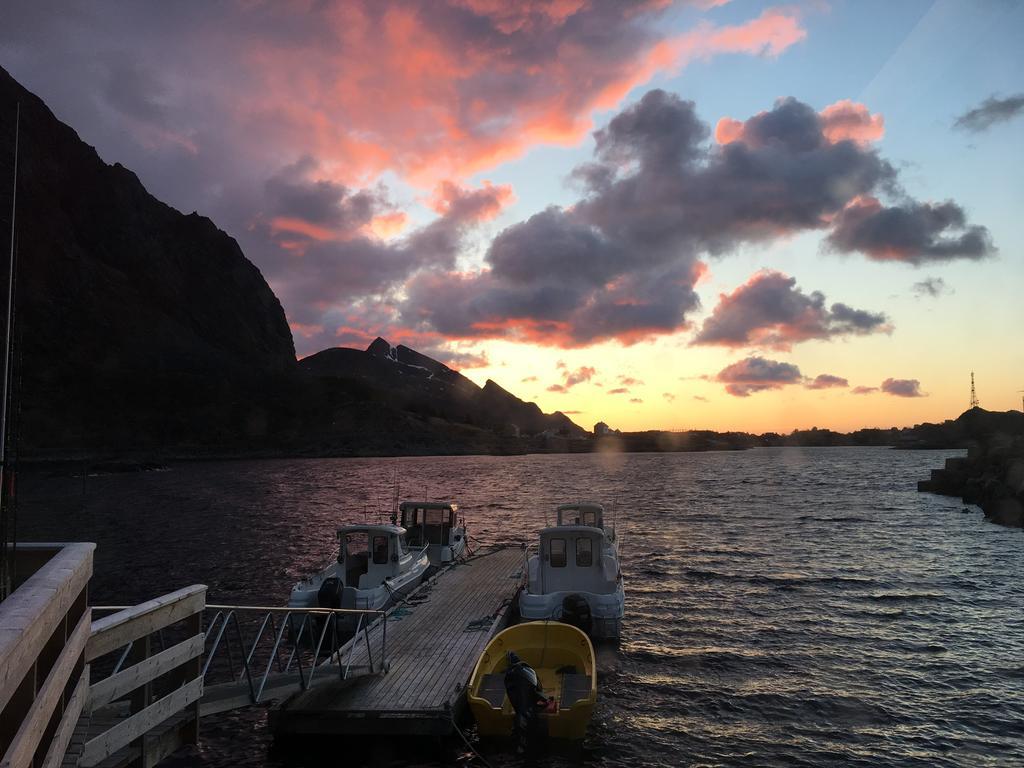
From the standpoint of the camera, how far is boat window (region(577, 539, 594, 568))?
27.0 m

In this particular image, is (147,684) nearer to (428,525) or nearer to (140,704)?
(140,704)

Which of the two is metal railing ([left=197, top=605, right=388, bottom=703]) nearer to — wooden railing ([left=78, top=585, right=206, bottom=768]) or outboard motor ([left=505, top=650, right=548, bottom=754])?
outboard motor ([left=505, top=650, right=548, bottom=754])

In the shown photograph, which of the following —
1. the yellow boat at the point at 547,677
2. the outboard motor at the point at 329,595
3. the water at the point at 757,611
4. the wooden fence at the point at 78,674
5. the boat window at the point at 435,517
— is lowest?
the water at the point at 757,611

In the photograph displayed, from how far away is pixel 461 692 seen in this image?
56.4ft

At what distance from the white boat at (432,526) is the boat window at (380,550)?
779cm

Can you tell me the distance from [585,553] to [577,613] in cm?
324

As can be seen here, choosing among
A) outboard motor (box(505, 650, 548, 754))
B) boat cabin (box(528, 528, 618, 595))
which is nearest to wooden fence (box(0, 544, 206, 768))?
outboard motor (box(505, 650, 548, 754))

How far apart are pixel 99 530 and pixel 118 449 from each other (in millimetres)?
149416

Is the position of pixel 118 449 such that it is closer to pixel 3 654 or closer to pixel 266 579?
pixel 266 579

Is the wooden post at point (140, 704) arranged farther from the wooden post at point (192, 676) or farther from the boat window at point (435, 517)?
the boat window at point (435, 517)

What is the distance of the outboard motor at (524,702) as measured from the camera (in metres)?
15.8

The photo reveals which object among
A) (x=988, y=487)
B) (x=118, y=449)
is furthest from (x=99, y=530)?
(x=118, y=449)

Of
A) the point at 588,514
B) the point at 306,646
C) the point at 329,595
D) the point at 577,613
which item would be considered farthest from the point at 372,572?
the point at 588,514

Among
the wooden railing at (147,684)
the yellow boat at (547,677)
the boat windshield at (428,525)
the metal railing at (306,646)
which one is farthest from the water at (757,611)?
the wooden railing at (147,684)
